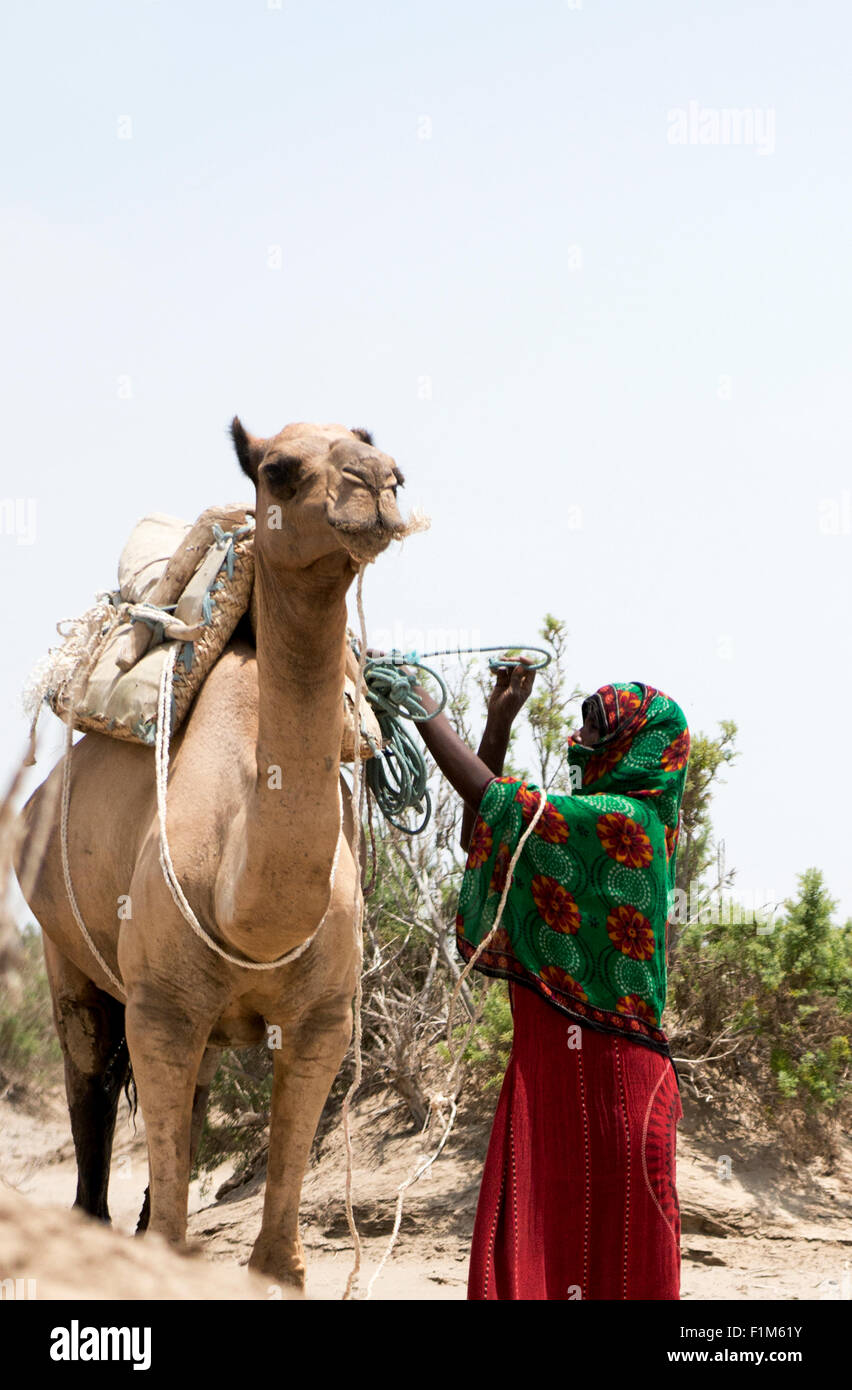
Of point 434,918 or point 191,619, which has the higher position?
point 191,619

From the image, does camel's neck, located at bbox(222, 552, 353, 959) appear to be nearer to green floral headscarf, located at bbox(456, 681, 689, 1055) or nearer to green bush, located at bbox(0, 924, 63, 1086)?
green floral headscarf, located at bbox(456, 681, 689, 1055)

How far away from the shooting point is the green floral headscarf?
4.52m

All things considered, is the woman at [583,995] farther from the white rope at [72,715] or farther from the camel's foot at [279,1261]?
the white rope at [72,715]

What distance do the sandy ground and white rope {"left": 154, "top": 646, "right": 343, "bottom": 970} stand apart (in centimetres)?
290

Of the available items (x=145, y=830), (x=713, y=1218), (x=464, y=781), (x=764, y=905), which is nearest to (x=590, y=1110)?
(x=464, y=781)

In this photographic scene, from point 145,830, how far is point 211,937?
1.93 feet

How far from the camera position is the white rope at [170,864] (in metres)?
4.41

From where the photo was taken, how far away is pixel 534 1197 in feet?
14.4

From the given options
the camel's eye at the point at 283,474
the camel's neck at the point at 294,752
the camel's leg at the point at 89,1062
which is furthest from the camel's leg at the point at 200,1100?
the camel's eye at the point at 283,474

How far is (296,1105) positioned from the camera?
469 centimetres

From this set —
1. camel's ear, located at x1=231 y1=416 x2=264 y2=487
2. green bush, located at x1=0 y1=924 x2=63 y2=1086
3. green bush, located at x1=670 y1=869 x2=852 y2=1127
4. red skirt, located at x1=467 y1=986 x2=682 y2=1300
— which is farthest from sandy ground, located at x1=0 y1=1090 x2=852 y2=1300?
camel's ear, located at x1=231 y1=416 x2=264 y2=487

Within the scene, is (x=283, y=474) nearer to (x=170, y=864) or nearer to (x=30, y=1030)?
(x=170, y=864)
